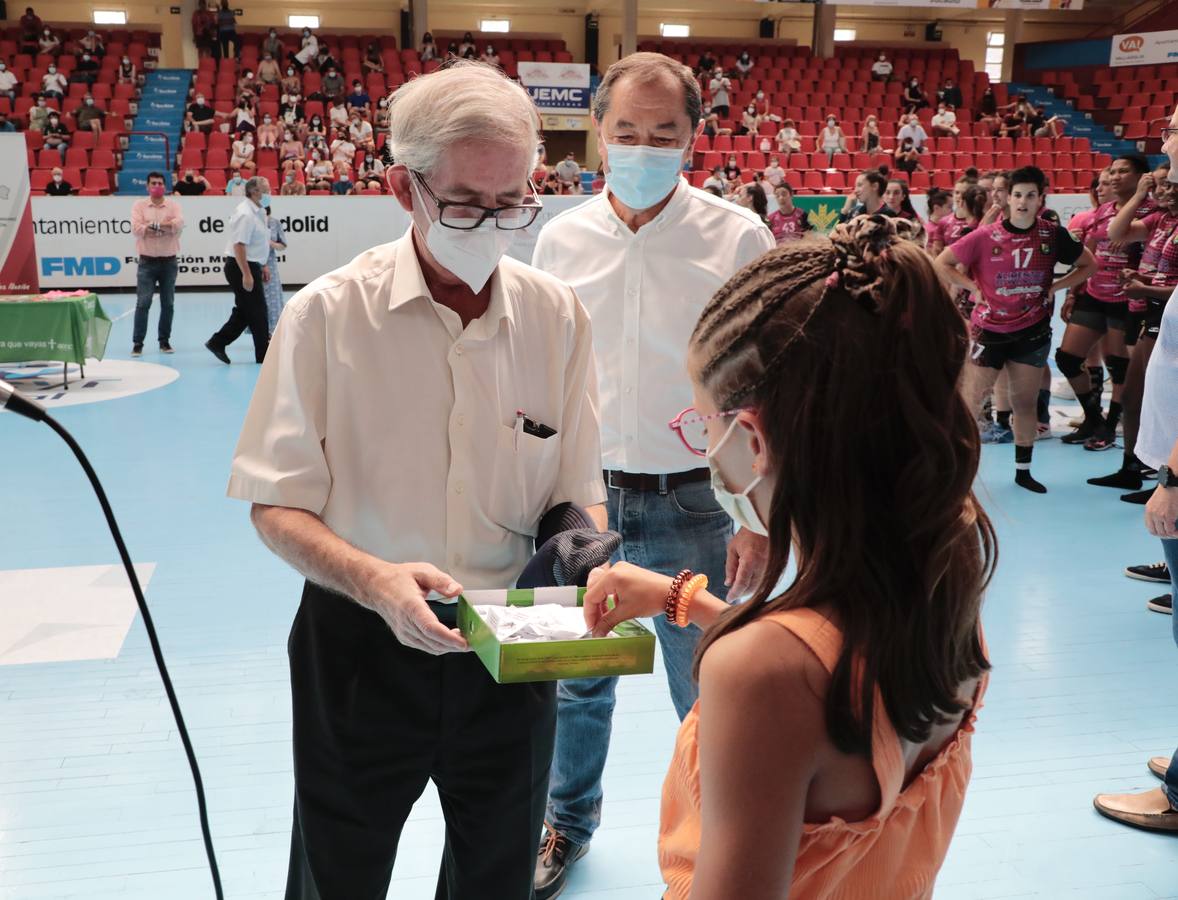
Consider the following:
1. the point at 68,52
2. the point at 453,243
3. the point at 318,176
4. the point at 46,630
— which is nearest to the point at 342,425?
the point at 453,243

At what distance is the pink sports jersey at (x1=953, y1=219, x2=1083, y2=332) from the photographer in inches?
211

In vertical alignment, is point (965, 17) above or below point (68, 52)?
above

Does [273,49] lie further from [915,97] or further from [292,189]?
[915,97]

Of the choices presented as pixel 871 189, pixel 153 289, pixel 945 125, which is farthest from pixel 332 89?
pixel 871 189

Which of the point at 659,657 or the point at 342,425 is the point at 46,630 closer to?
the point at 659,657

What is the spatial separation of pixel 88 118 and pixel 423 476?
16885mm

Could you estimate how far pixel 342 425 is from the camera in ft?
4.91

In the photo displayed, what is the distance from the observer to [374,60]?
19.7m

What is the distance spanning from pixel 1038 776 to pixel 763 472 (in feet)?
7.44

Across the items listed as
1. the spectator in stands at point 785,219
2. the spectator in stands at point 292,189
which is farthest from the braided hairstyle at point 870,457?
the spectator in stands at point 292,189

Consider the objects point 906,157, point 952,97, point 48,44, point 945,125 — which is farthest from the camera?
point 952,97

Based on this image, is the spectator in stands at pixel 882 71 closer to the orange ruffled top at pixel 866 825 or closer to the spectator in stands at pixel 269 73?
the spectator in stands at pixel 269 73

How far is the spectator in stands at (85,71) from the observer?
17.5 meters

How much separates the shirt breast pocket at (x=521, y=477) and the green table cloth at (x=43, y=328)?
6.83 m
